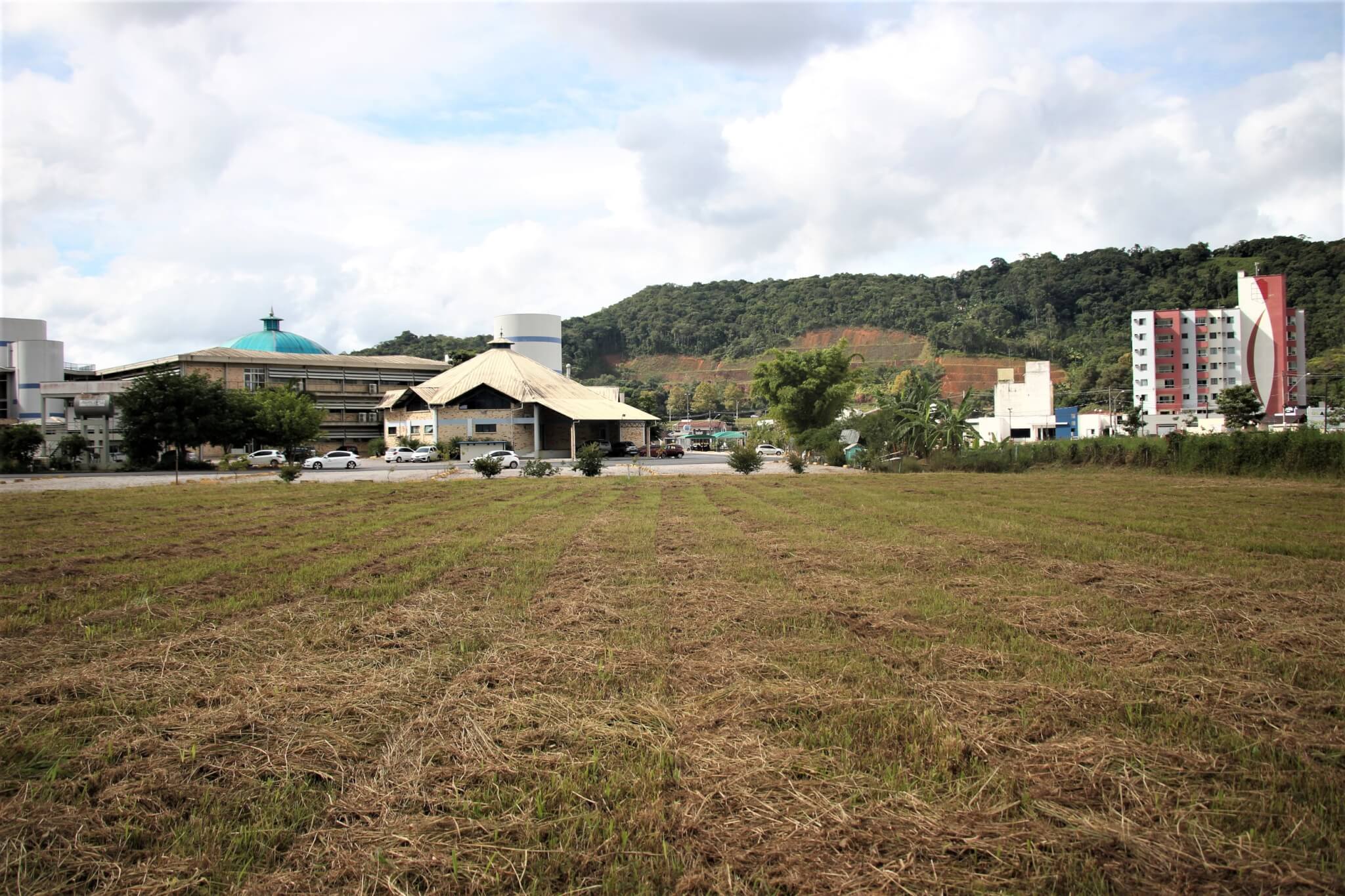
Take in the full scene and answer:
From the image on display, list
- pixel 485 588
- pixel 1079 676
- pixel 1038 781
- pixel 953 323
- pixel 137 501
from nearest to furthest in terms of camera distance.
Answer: pixel 1038 781
pixel 1079 676
pixel 485 588
pixel 137 501
pixel 953 323

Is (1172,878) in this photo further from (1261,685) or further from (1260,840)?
(1261,685)

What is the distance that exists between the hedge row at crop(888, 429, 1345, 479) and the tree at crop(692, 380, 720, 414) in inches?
3754

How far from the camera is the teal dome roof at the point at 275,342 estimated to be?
94562mm

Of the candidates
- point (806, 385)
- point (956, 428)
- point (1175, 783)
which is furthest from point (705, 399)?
point (1175, 783)

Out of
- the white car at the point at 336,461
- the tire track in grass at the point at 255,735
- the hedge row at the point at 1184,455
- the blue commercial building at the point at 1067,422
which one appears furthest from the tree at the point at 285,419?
the blue commercial building at the point at 1067,422

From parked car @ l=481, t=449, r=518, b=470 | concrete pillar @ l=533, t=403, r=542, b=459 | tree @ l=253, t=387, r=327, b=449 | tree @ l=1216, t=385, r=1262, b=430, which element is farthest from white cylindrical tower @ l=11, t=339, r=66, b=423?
tree @ l=1216, t=385, r=1262, b=430

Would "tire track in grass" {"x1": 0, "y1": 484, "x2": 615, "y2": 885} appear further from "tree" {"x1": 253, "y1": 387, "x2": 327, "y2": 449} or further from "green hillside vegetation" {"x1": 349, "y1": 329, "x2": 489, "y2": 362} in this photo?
"green hillside vegetation" {"x1": 349, "y1": 329, "x2": 489, "y2": 362}

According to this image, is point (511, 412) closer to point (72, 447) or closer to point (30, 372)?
point (72, 447)

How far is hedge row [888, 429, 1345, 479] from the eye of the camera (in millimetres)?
24688

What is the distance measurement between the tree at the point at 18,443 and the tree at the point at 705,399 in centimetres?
9409

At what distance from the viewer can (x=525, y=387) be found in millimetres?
64812

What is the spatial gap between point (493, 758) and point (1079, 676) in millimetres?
3884

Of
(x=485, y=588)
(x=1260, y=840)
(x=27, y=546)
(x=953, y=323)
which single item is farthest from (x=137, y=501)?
(x=953, y=323)

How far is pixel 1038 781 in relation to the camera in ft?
12.6
